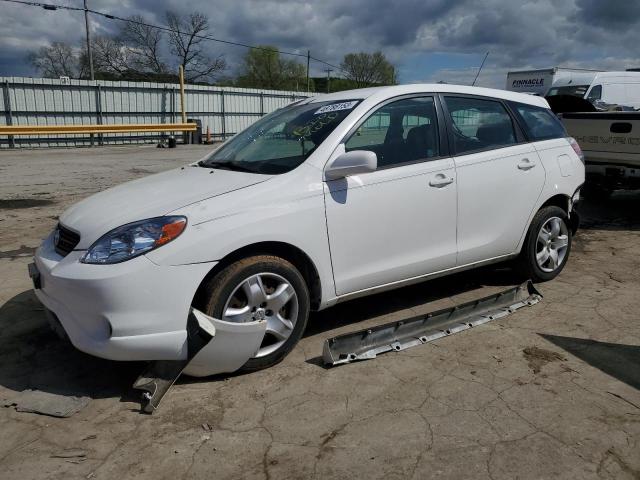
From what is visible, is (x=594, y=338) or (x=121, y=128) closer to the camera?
(x=594, y=338)

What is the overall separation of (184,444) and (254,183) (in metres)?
1.50

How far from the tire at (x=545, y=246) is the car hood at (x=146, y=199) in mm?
2524

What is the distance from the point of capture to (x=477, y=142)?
14.1 feet

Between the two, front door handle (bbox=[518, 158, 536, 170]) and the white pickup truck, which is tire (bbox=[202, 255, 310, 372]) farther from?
the white pickup truck

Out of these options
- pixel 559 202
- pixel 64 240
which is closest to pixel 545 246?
pixel 559 202

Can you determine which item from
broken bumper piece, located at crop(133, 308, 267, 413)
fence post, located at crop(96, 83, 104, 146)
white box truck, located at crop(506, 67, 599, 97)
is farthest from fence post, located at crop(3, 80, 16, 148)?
broken bumper piece, located at crop(133, 308, 267, 413)

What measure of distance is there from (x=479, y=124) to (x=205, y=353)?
2.79 meters

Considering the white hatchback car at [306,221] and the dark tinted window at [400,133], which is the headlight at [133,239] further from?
the dark tinted window at [400,133]

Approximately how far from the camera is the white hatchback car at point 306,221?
2.94m

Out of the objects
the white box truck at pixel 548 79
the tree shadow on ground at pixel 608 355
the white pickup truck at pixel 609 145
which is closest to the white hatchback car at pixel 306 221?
the tree shadow on ground at pixel 608 355

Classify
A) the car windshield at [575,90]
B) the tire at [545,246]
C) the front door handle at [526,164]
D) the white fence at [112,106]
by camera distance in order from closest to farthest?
the front door handle at [526,164] → the tire at [545,246] → the car windshield at [575,90] → the white fence at [112,106]

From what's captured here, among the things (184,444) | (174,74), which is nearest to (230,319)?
(184,444)

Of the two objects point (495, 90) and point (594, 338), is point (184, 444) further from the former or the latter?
point (495, 90)

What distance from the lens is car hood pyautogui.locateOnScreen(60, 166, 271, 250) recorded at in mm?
3092
